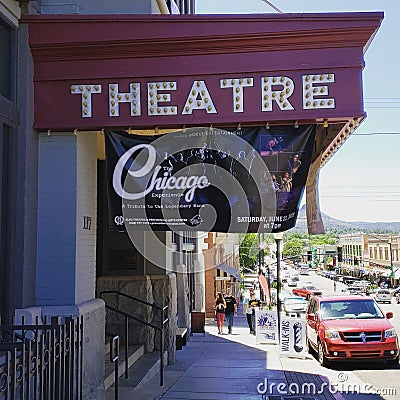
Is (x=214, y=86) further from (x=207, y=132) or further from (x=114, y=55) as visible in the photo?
(x=114, y=55)

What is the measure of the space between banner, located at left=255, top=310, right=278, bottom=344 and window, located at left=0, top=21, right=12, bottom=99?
12.0 m

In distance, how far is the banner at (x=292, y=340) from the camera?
1427cm

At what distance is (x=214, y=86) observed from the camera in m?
6.56

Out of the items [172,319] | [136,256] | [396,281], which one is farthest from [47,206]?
[396,281]

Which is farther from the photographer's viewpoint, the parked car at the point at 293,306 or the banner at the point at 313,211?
the parked car at the point at 293,306

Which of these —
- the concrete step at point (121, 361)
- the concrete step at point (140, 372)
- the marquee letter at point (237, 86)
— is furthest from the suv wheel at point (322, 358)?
the marquee letter at point (237, 86)

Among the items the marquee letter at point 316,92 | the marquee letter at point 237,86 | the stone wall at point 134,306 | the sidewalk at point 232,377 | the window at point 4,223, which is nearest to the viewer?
the window at point 4,223

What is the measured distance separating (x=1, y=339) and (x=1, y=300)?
0.51m

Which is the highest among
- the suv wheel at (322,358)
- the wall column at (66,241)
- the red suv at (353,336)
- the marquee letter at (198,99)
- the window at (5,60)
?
the window at (5,60)

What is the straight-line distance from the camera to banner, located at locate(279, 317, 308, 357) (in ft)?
46.8

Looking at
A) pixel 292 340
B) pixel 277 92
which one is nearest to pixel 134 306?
pixel 292 340

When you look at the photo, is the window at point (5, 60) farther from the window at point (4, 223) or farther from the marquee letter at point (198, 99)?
the marquee letter at point (198, 99)

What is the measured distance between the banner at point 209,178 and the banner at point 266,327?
1041cm

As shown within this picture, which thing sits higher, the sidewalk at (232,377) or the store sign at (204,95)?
the store sign at (204,95)
